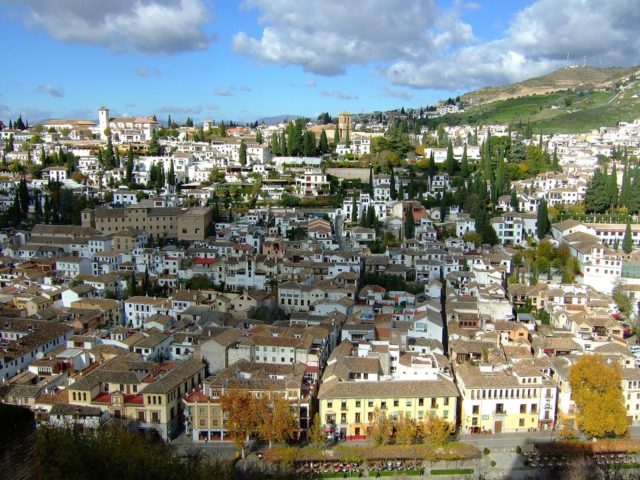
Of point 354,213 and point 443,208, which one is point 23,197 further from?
point 443,208

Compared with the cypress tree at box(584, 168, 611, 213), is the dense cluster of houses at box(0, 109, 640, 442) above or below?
below

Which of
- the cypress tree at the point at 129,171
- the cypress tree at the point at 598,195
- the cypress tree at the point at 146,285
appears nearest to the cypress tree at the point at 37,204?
the cypress tree at the point at 129,171

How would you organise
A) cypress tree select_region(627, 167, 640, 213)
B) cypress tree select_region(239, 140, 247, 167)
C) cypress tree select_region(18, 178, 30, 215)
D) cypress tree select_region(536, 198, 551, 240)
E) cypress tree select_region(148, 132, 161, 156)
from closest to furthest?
1. cypress tree select_region(536, 198, 551, 240)
2. cypress tree select_region(627, 167, 640, 213)
3. cypress tree select_region(18, 178, 30, 215)
4. cypress tree select_region(239, 140, 247, 167)
5. cypress tree select_region(148, 132, 161, 156)

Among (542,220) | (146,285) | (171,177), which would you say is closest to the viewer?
(146,285)

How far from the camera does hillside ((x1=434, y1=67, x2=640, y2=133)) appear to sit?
73.2m

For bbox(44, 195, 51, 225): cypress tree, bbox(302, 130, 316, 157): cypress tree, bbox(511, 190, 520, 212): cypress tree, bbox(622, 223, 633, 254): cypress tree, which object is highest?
bbox(302, 130, 316, 157): cypress tree

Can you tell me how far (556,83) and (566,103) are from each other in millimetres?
22979

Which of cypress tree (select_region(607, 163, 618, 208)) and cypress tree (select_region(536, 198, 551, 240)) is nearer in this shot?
cypress tree (select_region(536, 198, 551, 240))

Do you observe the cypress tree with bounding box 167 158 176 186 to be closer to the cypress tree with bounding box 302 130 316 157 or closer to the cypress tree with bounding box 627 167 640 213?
the cypress tree with bounding box 302 130 316 157

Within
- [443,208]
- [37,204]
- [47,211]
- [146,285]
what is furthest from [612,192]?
[37,204]

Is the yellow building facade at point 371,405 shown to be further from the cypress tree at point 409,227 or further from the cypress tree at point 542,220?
the cypress tree at point 542,220

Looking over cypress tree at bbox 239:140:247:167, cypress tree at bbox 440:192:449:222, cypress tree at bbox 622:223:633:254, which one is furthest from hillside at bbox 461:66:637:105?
cypress tree at bbox 622:223:633:254

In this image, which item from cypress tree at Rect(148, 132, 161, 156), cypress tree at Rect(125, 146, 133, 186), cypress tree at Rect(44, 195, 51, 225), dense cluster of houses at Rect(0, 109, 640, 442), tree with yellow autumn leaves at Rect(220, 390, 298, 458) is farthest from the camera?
cypress tree at Rect(148, 132, 161, 156)

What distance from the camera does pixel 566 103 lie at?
82.9m
